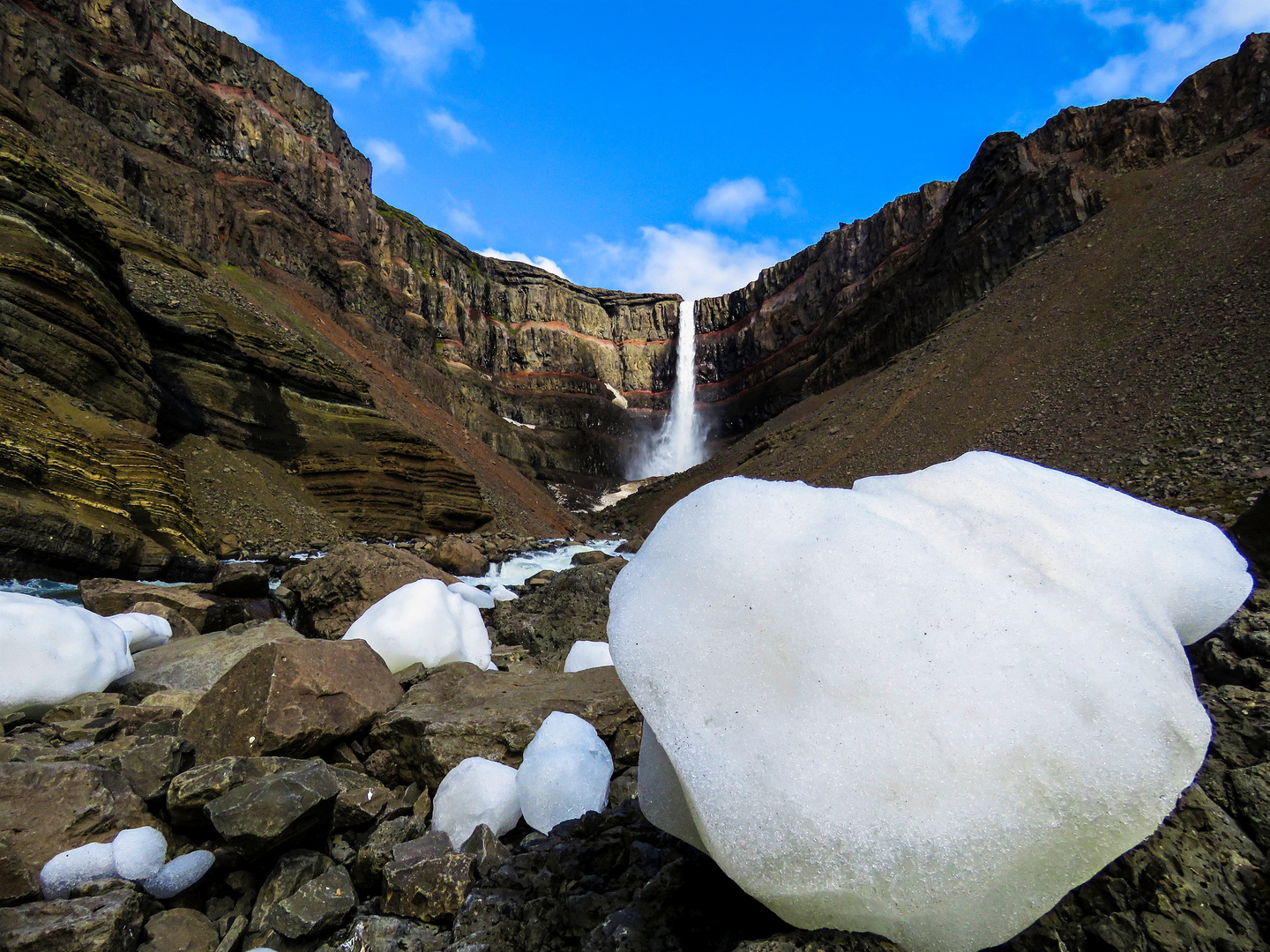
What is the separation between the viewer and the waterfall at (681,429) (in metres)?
53.4

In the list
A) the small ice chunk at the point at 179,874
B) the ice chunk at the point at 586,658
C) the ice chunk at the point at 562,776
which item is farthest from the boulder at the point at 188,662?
the ice chunk at the point at 562,776

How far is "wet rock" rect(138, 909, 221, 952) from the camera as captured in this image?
199 centimetres

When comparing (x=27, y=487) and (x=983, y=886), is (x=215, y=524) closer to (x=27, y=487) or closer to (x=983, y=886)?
(x=27, y=487)

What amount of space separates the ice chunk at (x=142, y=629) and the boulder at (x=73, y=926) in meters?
3.30

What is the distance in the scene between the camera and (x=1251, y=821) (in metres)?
1.27

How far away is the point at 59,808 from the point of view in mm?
2244

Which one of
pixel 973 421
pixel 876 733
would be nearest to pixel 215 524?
pixel 876 733

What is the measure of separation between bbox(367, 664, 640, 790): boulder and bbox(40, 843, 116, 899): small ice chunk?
1.12 m

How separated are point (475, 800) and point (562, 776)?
44 centimetres

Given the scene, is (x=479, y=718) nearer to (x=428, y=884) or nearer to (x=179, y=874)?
(x=428, y=884)

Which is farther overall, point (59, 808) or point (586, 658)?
point (586, 658)

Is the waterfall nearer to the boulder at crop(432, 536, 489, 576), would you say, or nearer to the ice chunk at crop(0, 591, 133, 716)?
the boulder at crop(432, 536, 489, 576)

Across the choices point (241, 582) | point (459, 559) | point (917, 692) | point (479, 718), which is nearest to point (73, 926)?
point (479, 718)

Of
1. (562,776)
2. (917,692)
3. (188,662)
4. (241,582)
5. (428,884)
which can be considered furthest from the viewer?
(241,582)
